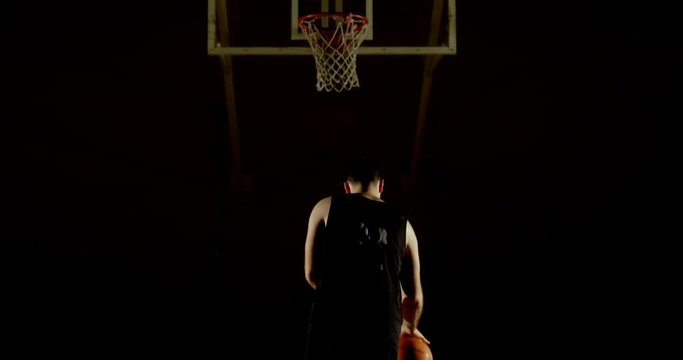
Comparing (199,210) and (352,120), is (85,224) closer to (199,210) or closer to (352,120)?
(199,210)

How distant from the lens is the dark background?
5.44m

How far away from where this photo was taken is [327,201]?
9.61 feet

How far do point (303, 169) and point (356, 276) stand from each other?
9.16 feet

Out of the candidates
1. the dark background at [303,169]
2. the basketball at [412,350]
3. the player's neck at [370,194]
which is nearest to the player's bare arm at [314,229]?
the player's neck at [370,194]

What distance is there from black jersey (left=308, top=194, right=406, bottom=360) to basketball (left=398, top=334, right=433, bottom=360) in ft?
1.04

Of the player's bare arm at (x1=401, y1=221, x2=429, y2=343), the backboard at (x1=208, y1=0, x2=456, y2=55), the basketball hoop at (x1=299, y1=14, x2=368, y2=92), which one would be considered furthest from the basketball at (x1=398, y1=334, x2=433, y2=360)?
the backboard at (x1=208, y1=0, x2=456, y2=55)

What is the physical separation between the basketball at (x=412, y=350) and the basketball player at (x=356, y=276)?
31cm

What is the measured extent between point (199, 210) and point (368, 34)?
2265 mm

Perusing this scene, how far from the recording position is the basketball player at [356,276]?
109 inches

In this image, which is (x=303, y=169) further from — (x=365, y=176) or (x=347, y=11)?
(x=365, y=176)

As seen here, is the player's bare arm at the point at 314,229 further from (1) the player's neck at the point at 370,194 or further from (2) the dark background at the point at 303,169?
(2) the dark background at the point at 303,169

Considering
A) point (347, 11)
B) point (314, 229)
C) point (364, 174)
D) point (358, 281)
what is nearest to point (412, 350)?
point (358, 281)

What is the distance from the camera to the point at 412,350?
3.14 meters

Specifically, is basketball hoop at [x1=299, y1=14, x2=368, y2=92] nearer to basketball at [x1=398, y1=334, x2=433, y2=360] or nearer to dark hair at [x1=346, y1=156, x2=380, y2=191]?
dark hair at [x1=346, y1=156, x2=380, y2=191]
